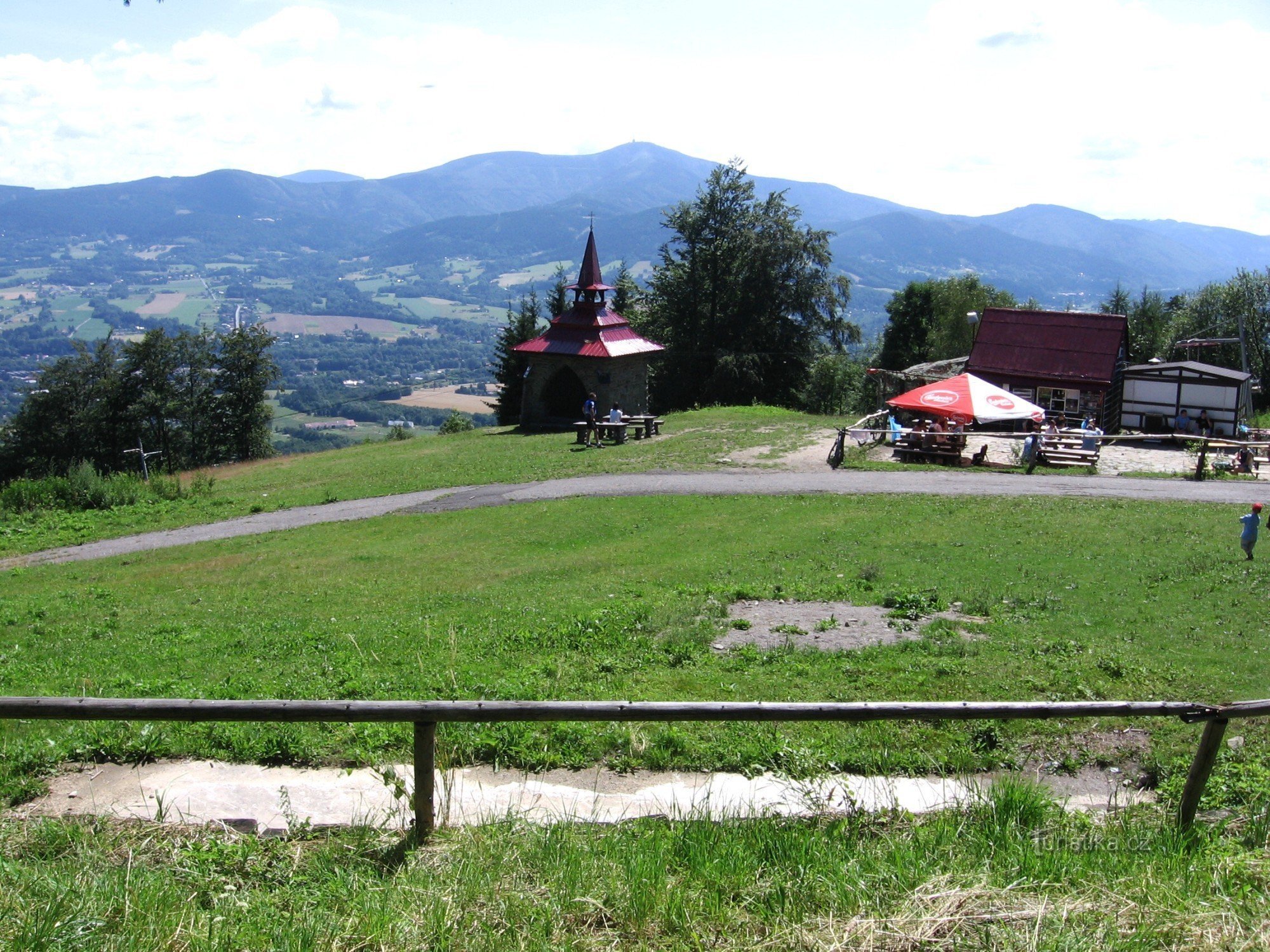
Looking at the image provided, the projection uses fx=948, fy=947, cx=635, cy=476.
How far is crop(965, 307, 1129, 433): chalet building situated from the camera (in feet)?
132

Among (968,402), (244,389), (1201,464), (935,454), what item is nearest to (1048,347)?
(968,402)

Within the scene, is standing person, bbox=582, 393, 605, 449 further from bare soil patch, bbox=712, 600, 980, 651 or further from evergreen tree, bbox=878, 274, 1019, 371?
evergreen tree, bbox=878, 274, 1019, 371

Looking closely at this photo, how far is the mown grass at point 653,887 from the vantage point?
4.34 metres

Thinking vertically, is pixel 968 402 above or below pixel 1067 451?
above

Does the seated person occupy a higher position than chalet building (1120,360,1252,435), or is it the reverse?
chalet building (1120,360,1252,435)

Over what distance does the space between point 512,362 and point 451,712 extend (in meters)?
57.8

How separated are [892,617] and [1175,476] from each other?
17540 mm

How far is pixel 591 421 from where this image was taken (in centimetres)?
3578

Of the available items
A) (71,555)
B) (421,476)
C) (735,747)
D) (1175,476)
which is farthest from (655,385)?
(735,747)

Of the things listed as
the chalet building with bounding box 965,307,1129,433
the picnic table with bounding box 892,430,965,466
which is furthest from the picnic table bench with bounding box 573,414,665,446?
the chalet building with bounding box 965,307,1129,433

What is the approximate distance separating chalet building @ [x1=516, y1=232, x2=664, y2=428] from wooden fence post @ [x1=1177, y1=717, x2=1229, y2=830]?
34793mm

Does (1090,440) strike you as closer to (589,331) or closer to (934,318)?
(589,331)

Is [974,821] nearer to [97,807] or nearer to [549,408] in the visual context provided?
[97,807]

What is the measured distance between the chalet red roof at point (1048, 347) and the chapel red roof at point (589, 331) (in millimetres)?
14893
